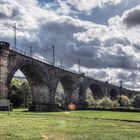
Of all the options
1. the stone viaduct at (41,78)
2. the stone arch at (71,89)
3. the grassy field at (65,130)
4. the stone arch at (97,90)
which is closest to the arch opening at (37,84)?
the stone viaduct at (41,78)

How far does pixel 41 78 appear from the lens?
3846 inches

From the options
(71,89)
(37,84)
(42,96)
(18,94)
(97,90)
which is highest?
(97,90)

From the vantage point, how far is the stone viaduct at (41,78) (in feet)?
231

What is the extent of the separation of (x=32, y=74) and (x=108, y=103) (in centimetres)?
5824

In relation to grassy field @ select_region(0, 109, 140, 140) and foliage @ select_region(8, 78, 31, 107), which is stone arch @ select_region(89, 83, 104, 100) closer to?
foliage @ select_region(8, 78, 31, 107)

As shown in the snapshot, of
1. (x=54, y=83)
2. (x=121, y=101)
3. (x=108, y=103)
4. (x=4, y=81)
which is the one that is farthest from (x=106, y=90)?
(x=4, y=81)

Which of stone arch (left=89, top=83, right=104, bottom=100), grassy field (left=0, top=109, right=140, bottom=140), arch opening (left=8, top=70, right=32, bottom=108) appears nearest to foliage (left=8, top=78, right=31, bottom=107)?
arch opening (left=8, top=70, right=32, bottom=108)

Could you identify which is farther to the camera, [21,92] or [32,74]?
[21,92]

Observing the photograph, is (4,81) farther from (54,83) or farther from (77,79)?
(77,79)

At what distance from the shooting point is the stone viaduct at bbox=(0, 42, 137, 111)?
70.4 m

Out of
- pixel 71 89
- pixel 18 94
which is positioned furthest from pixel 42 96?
pixel 71 89

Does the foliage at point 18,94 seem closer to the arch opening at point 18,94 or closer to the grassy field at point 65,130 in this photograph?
the arch opening at point 18,94

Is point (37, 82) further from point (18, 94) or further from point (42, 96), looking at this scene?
point (18, 94)

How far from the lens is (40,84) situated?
325 feet
